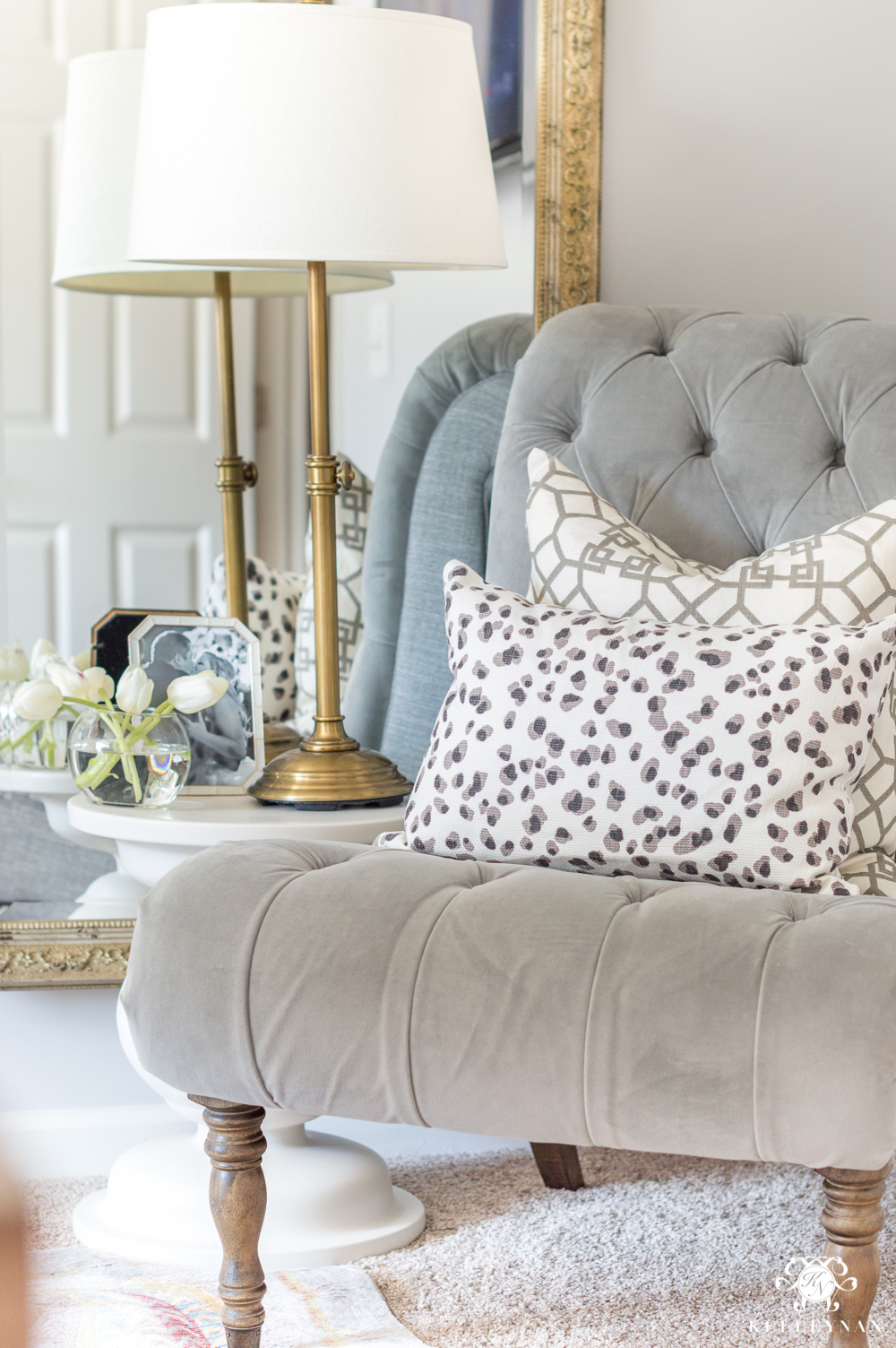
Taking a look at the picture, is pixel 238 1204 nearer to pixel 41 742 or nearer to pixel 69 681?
pixel 69 681

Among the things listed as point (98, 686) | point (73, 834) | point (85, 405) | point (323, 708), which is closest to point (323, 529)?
point (323, 708)

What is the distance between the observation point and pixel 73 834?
161 centimetres

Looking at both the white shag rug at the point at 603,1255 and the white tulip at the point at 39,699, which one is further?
the white tulip at the point at 39,699

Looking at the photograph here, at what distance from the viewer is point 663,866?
1045 millimetres

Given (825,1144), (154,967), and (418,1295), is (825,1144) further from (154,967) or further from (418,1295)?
(418,1295)

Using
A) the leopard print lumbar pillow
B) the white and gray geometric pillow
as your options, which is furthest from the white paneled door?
the leopard print lumbar pillow

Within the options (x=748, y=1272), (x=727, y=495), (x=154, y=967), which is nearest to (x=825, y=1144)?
(x=154, y=967)

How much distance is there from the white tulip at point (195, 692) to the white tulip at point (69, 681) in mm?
97

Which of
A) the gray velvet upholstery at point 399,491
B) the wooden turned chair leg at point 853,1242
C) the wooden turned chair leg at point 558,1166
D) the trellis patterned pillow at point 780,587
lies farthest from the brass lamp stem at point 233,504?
the wooden turned chair leg at point 853,1242

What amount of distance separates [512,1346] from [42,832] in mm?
792

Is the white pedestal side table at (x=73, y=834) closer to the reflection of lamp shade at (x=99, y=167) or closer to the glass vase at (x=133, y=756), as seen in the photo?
the glass vase at (x=133, y=756)

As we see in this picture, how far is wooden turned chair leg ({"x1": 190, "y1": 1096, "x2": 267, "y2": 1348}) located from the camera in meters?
1.04

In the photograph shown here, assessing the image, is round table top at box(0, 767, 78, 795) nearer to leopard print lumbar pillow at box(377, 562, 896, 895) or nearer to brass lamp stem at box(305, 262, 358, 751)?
brass lamp stem at box(305, 262, 358, 751)

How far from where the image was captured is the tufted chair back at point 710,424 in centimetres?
136
